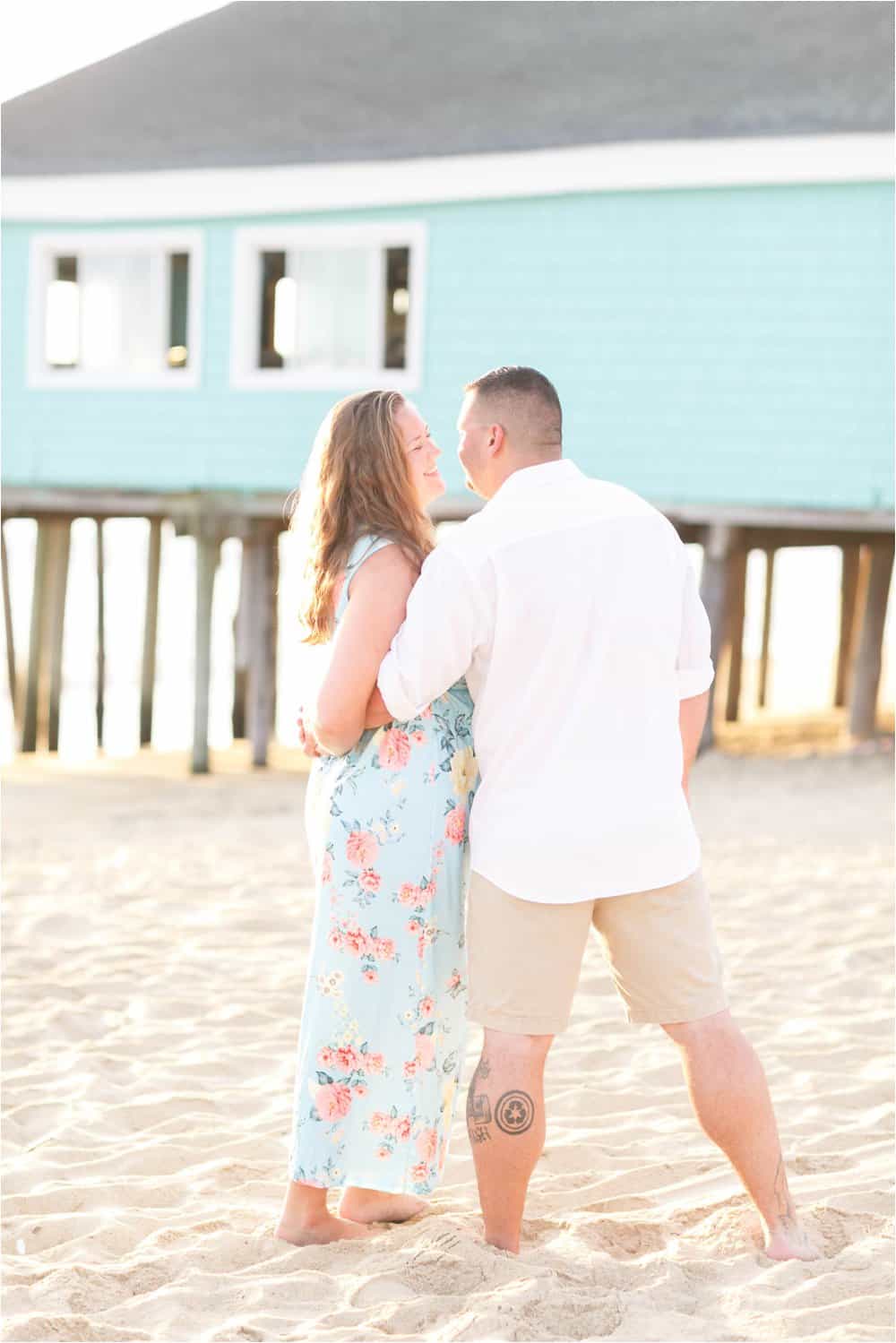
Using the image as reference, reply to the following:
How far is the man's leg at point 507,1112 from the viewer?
10.4 feet

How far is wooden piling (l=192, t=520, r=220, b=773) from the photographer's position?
14.2 metres

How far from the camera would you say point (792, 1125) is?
4102 millimetres

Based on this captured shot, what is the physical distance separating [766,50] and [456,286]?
3.25 m

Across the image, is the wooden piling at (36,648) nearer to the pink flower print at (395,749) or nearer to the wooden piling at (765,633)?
the wooden piling at (765,633)

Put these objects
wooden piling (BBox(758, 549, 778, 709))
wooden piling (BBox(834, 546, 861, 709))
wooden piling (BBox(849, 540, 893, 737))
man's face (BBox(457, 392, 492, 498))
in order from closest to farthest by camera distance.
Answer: man's face (BBox(457, 392, 492, 498))
wooden piling (BBox(849, 540, 893, 737))
wooden piling (BBox(834, 546, 861, 709))
wooden piling (BBox(758, 549, 778, 709))

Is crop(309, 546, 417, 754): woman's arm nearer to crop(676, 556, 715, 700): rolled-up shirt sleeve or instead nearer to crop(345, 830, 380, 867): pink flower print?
crop(345, 830, 380, 867): pink flower print

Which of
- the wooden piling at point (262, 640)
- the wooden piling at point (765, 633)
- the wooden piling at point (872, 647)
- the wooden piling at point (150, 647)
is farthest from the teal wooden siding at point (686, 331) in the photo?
the wooden piling at point (765, 633)

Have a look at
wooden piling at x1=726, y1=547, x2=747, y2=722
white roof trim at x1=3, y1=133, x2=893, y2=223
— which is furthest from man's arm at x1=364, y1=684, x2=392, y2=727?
wooden piling at x1=726, y1=547, x2=747, y2=722

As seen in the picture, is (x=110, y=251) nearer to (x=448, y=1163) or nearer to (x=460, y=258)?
(x=460, y=258)

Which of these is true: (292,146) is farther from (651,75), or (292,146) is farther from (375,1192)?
(375,1192)

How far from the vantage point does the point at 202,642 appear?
47.8 ft

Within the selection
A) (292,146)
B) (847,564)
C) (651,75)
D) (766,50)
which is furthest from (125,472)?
(847,564)

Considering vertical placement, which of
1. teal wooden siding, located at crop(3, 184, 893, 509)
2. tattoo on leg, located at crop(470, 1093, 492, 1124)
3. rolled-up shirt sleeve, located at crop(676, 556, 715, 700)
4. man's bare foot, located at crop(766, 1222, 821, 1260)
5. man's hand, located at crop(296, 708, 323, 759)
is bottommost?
man's bare foot, located at crop(766, 1222, 821, 1260)

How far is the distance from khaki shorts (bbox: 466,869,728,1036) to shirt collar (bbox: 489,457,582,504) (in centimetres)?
78
